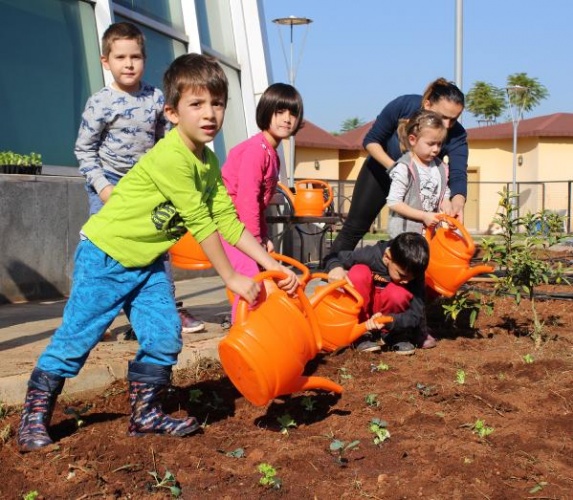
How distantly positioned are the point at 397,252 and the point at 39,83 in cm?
360

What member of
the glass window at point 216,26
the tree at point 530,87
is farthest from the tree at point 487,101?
the glass window at point 216,26

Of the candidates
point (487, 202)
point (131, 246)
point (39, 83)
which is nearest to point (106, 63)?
point (131, 246)

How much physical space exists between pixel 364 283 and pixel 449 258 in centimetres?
47

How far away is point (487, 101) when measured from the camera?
54875 millimetres

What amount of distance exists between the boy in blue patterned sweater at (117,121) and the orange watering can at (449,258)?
1588 millimetres

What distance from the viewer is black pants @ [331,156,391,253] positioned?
5.63 m

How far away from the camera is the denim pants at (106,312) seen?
3.12 meters

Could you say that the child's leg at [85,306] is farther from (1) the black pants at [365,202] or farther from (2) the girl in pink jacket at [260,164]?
(1) the black pants at [365,202]

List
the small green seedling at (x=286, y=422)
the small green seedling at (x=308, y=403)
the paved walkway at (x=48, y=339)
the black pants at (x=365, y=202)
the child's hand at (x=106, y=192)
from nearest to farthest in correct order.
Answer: the small green seedling at (x=286, y=422) → the small green seedling at (x=308, y=403) → the paved walkway at (x=48, y=339) → the child's hand at (x=106, y=192) → the black pants at (x=365, y=202)

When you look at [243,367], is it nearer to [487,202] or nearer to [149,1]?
[149,1]

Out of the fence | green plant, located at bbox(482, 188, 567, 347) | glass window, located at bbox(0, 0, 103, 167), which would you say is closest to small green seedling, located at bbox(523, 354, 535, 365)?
green plant, located at bbox(482, 188, 567, 347)

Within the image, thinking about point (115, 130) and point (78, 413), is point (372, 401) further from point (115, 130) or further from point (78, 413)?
point (115, 130)

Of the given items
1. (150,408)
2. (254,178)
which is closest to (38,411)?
(150,408)

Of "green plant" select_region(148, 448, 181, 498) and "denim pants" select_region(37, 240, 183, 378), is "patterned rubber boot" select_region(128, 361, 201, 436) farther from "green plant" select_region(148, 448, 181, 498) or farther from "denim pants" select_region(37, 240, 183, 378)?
"green plant" select_region(148, 448, 181, 498)
